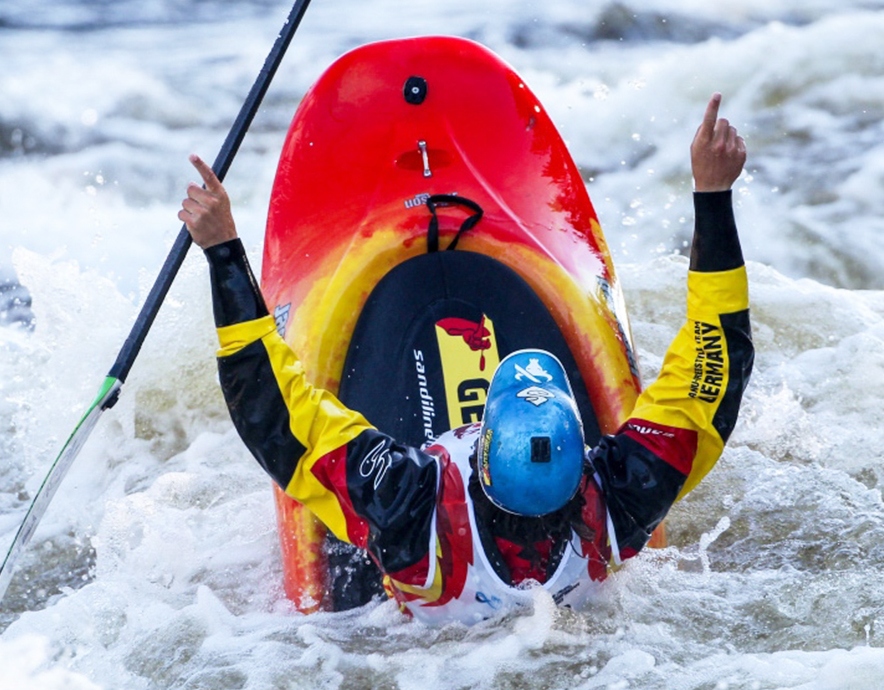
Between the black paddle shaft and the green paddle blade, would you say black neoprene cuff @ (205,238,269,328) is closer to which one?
the black paddle shaft

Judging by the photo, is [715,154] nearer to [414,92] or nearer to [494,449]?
[494,449]

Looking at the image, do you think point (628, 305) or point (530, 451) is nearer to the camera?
point (530, 451)

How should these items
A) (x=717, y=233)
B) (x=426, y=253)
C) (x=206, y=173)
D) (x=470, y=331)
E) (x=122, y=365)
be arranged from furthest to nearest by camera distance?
(x=426, y=253) < (x=470, y=331) < (x=122, y=365) < (x=717, y=233) < (x=206, y=173)

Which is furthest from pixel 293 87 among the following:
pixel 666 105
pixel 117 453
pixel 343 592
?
pixel 343 592

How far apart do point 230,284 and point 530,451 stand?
27.8 inches

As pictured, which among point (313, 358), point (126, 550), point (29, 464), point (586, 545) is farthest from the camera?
point (29, 464)

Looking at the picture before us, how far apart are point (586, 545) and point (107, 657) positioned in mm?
1184

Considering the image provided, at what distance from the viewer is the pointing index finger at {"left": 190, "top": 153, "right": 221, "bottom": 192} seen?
7.72ft

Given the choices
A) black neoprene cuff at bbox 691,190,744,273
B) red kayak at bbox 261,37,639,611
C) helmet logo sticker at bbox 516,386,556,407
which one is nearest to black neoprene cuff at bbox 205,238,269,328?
helmet logo sticker at bbox 516,386,556,407

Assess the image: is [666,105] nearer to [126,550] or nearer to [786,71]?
[786,71]

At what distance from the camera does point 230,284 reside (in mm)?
2441

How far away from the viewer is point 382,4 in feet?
27.0

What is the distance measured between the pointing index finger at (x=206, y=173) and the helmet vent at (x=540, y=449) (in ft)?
2.69

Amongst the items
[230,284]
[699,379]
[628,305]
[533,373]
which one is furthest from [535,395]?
[628,305]
